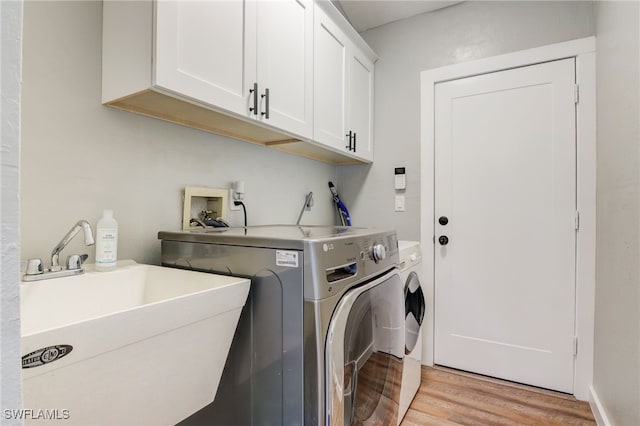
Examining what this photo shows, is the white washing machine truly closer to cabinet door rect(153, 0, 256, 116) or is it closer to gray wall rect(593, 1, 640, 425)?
gray wall rect(593, 1, 640, 425)

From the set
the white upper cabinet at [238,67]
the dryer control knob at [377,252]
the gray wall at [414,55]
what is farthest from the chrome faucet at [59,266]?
the gray wall at [414,55]

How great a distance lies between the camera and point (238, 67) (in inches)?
51.9

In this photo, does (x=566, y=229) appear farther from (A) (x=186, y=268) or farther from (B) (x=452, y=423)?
(A) (x=186, y=268)

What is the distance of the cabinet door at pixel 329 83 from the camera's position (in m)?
1.84

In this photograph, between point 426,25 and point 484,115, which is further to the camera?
point 426,25

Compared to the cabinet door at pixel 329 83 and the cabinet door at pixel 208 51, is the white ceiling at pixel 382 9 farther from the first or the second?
the cabinet door at pixel 208 51

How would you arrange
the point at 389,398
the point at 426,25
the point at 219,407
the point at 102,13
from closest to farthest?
the point at 219,407 → the point at 102,13 → the point at 389,398 → the point at 426,25

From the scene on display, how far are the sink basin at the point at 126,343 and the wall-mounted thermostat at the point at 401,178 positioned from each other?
1806 millimetres

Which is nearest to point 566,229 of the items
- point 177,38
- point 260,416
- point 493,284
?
point 493,284

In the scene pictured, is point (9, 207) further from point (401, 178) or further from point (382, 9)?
point (382, 9)

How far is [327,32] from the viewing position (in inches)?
76.0

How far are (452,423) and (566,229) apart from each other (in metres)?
1.33

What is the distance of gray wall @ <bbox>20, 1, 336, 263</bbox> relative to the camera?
104 centimetres

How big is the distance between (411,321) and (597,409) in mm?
1022
